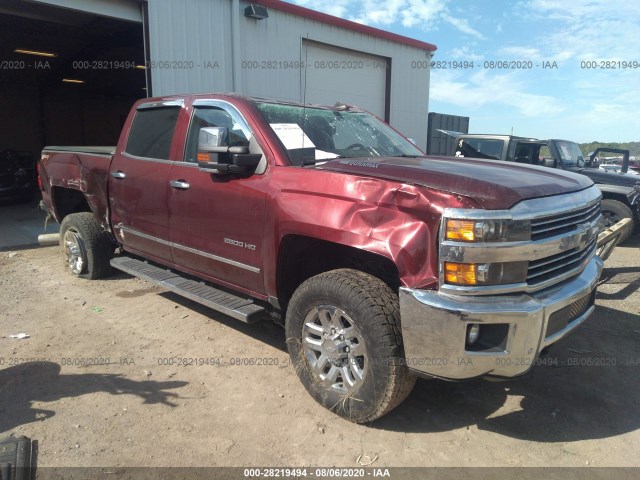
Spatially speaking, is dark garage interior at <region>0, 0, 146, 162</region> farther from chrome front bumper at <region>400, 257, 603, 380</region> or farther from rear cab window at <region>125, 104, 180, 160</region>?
chrome front bumper at <region>400, 257, 603, 380</region>

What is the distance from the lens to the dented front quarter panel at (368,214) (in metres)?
2.44

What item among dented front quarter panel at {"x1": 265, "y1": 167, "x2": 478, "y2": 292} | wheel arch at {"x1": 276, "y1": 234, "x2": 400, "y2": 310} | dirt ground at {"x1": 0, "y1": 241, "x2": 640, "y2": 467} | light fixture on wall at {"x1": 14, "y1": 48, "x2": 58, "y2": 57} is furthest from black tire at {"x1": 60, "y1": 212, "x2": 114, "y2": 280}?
light fixture on wall at {"x1": 14, "y1": 48, "x2": 58, "y2": 57}

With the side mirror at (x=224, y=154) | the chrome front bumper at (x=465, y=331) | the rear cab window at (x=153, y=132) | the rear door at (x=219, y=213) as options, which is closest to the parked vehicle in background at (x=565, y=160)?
the rear cab window at (x=153, y=132)

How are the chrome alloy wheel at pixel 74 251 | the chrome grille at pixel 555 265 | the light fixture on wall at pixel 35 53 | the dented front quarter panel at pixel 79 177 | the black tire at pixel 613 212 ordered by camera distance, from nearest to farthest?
the chrome grille at pixel 555 265 → the dented front quarter panel at pixel 79 177 → the chrome alloy wheel at pixel 74 251 → the black tire at pixel 613 212 → the light fixture on wall at pixel 35 53

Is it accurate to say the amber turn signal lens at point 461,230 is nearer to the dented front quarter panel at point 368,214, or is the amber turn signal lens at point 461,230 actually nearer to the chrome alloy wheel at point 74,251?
the dented front quarter panel at point 368,214

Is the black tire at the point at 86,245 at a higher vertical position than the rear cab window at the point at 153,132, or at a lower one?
lower

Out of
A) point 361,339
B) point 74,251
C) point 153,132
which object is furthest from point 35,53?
point 361,339

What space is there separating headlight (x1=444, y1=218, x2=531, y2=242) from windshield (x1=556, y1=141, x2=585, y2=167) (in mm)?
7124

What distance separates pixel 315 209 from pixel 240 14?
27.0 ft

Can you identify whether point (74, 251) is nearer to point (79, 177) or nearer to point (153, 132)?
point (79, 177)

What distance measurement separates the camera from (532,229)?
2488 millimetres

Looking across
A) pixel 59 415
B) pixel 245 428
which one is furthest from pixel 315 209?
pixel 59 415

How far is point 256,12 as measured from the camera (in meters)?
9.64

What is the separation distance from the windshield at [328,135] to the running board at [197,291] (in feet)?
3.73
